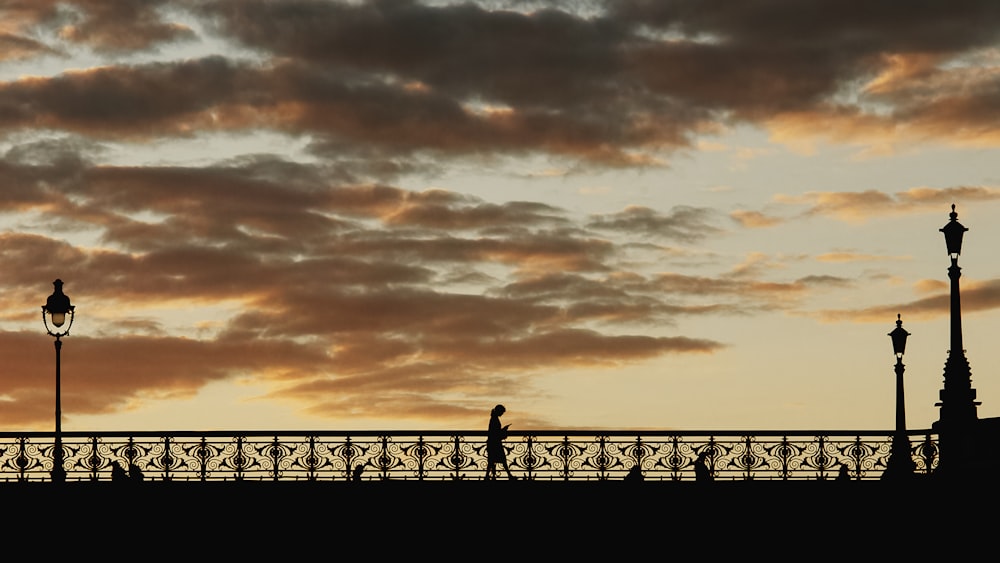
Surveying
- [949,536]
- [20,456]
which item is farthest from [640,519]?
[20,456]

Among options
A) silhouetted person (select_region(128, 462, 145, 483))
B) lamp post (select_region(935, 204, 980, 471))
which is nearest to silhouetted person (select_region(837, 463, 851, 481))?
lamp post (select_region(935, 204, 980, 471))

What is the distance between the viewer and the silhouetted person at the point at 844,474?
3259 centimetres

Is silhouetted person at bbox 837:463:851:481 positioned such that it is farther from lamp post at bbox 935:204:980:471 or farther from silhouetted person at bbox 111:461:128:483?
silhouetted person at bbox 111:461:128:483

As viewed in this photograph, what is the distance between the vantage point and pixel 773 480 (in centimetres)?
3281

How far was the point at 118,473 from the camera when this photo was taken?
3244cm

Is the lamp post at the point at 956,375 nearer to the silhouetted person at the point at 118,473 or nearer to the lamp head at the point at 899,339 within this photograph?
the lamp head at the point at 899,339

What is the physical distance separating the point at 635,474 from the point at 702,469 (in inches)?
53.6

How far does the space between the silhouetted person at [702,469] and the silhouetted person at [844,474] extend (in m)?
2.56

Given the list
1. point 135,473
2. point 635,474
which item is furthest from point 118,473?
point 635,474

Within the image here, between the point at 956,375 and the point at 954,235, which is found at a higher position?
the point at 954,235

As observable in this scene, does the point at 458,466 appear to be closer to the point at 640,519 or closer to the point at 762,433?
the point at 640,519

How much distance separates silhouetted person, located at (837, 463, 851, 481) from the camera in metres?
32.6

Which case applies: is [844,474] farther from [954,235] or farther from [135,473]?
[135,473]

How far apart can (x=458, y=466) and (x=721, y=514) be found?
548 cm
